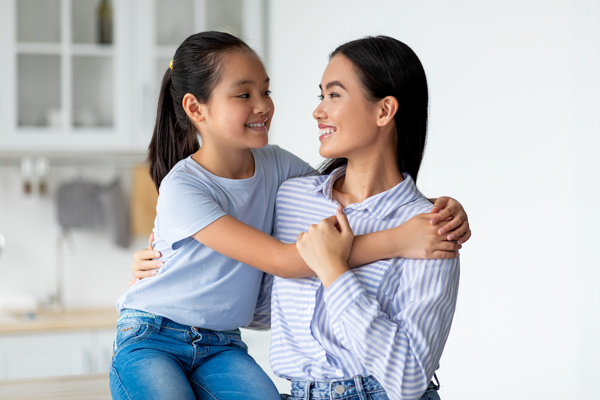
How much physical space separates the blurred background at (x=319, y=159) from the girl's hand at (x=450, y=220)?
1.65 ft

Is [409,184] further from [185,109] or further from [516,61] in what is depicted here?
[516,61]

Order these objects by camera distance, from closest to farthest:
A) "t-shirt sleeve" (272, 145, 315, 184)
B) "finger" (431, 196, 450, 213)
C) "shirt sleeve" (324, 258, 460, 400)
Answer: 1. "shirt sleeve" (324, 258, 460, 400)
2. "finger" (431, 196, 450, 213)
3. "t-shirt sleeve" (272, 145, 315, 184)

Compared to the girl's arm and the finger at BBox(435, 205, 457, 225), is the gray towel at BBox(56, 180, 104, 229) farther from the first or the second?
the finger at BBox(435, 205, 457, 225)

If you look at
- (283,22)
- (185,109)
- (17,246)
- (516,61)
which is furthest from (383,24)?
(17,246)

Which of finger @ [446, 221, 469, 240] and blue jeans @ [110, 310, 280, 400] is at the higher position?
finger @ [446, 221, 469, 240]

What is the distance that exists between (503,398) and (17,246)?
268 cm

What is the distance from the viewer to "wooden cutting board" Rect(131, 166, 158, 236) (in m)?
3.25

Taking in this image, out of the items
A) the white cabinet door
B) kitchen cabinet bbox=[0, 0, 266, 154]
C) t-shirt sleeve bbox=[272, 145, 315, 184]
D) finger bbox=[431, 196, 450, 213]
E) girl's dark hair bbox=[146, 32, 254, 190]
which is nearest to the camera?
finger bbox=[431, 196, 450, 213]

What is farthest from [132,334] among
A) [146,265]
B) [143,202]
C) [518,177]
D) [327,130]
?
[143,202]

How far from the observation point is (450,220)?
3.92 feet

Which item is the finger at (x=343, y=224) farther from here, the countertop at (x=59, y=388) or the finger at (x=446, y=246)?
the countertop at (x=59, y=388)

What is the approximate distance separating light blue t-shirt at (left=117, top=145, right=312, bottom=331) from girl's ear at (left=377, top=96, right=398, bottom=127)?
33 centimetres

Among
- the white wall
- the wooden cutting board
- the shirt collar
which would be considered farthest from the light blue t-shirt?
the wooden cutting board

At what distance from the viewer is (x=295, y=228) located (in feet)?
4.44
